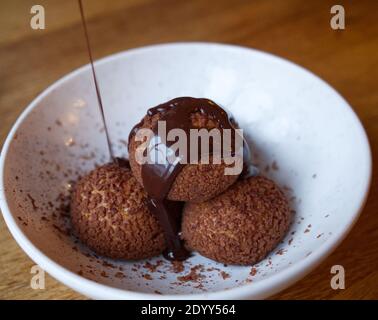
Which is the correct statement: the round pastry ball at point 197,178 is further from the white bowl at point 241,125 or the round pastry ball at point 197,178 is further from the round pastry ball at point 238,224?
the white bowl at point 241,125

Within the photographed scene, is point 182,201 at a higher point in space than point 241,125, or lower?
lower

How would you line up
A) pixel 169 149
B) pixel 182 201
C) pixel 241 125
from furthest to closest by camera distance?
A: 1. pixel 241 125
2. pixel 182 201
3. pixel 169 149

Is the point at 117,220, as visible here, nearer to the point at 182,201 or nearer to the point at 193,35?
the point at 182,201

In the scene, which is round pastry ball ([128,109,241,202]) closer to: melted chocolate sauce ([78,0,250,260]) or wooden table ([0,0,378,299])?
melted chocolate sauce ([78,0,250,260])

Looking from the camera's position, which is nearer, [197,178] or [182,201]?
[197,178]

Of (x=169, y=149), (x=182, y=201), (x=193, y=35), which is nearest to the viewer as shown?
(x=169, y=149)

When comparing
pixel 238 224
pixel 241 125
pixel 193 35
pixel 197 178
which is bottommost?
pixel 238 224

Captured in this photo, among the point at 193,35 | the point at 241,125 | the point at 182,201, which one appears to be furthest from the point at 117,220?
the point at 193,35

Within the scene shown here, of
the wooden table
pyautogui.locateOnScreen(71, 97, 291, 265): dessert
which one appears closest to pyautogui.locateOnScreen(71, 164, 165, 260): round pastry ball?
pyautogui.locateOnScreen(71, 97, 291, 265): dessert
